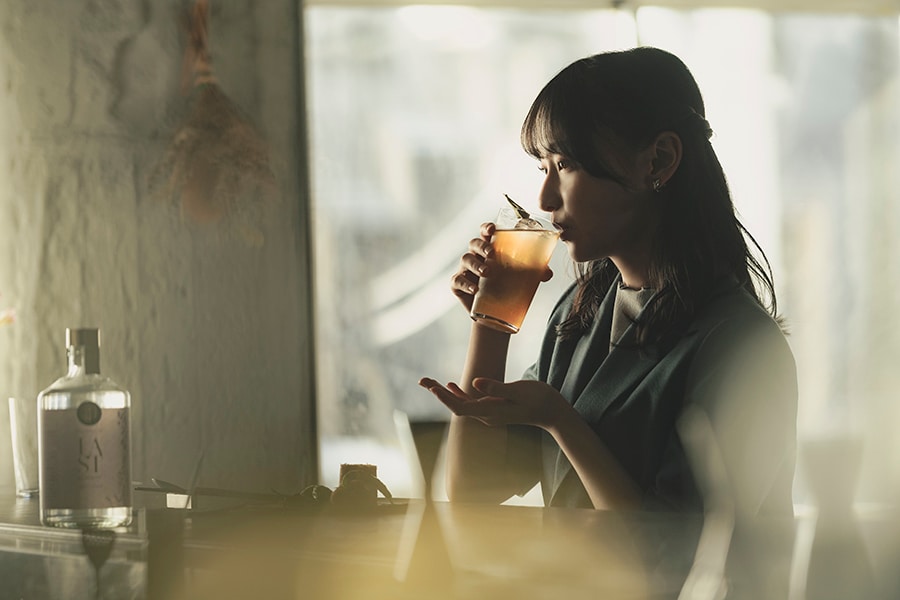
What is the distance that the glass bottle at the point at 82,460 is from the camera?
922 mm

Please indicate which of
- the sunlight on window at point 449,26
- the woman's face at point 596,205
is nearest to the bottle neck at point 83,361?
the woman's face at point 596,205

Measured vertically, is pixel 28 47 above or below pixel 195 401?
above

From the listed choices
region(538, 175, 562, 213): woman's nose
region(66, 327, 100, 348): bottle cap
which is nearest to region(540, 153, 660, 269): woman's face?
region(538, 175, 562, 213): woman's nose

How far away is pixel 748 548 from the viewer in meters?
0.62

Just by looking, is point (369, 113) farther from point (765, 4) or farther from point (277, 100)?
point (765, 4)

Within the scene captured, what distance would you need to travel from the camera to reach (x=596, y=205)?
1.25m

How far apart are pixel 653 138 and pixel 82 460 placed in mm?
874

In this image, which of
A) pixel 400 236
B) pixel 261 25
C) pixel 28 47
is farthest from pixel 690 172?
pixel 28 47

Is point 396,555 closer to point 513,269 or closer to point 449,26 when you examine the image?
point 513,269

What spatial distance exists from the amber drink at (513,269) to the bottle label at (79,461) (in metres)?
0.58

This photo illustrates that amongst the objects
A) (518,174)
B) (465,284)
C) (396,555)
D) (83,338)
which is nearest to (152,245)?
(518,174)

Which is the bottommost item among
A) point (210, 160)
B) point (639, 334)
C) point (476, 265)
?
point (639, 334)

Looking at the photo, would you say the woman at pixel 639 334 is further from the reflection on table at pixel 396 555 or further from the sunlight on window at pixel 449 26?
the sunlight on window at pixel 449 26

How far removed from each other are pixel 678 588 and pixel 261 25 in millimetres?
2259
